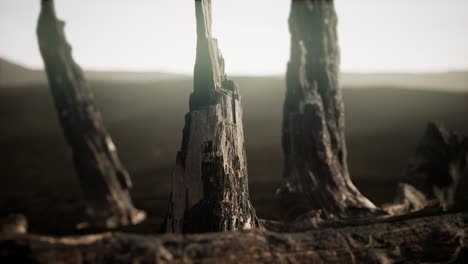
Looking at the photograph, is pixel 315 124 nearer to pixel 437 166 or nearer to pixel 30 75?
pixel 437 166

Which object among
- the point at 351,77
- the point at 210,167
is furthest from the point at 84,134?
the point at 351,77

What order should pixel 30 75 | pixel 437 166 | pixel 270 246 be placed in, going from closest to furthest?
pixel 270 246, pixel 437 166, pixel 30 75

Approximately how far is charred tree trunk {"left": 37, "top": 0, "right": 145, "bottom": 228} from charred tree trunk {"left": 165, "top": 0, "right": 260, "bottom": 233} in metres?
4.37

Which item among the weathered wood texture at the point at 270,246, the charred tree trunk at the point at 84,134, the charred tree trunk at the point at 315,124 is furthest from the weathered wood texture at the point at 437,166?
the charred tree trunk at the point at 84,134

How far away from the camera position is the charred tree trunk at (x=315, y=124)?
20.7ft

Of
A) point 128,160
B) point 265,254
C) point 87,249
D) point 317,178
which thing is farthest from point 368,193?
point 128,160

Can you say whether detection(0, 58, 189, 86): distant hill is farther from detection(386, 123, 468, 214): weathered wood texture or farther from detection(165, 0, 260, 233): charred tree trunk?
detection(165, 0, 260, 233): charred tree trunk

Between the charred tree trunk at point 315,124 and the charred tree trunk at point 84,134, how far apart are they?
3.21 meters

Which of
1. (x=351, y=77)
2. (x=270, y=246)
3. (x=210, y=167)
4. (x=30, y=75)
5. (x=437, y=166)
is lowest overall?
(x=351, y=77)

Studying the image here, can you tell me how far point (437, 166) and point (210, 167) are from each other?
4.88 metres

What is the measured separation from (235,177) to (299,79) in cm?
315

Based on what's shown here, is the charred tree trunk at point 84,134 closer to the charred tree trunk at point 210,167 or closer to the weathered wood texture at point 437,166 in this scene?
the charred tree trunk at point 210,167

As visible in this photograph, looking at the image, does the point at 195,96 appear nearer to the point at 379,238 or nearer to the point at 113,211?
the point at 379,238

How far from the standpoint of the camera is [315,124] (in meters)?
6.34
